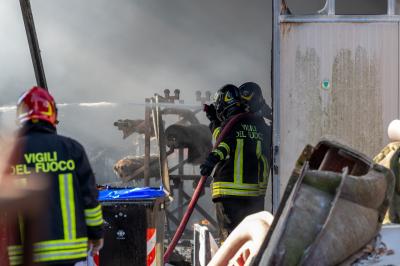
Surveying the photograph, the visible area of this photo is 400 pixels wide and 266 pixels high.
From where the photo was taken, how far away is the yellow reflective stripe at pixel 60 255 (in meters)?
3.52

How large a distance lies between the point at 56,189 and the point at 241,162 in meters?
2.63

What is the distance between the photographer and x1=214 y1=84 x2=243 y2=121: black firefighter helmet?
20.0 feet

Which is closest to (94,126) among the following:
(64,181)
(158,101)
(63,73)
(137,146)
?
(63,73)

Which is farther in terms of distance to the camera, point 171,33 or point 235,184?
point 171,33

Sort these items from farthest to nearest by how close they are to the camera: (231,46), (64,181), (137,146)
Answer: (231,46)
(137,146)
(64,181)

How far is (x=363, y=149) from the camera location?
5.61m

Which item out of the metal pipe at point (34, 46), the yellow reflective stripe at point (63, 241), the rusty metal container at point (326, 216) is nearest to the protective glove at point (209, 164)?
the metal pipe at point (34, 46)

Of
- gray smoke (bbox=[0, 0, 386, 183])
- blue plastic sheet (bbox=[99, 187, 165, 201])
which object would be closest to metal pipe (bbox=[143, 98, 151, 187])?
gray smoke (bbox=[0, 0, 386, 183])

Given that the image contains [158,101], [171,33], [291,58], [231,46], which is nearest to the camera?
[291,58]

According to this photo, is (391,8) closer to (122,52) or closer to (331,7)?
(331,7)

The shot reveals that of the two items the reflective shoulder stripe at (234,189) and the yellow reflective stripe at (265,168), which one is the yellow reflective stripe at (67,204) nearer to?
the reflective shoulder stripe at (234,189)

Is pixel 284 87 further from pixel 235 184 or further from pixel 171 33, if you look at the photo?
pixel 171 33

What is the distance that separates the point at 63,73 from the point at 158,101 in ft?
23.0

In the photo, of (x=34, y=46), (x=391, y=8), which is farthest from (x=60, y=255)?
(x=391, y=8)
